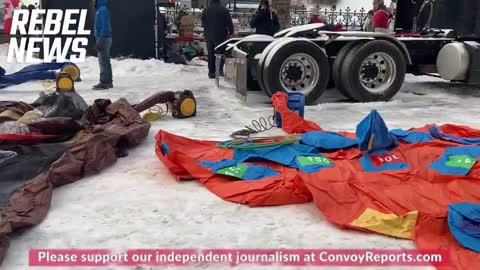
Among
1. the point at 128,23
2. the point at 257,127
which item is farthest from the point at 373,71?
the point at 128,23

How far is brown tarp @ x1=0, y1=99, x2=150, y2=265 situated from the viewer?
11.3 feet

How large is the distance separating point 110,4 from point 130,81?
138 inches

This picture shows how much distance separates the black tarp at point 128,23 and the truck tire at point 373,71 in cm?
754

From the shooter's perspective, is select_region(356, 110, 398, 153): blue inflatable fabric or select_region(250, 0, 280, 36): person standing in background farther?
select_region(250, 0, 280, 36): person standing in background

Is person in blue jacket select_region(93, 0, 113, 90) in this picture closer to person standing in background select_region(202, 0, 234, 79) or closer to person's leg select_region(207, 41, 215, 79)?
person standing in background select_region(202, 0, 234, 79)

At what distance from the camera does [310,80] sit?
8016mm

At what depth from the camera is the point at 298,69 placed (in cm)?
788

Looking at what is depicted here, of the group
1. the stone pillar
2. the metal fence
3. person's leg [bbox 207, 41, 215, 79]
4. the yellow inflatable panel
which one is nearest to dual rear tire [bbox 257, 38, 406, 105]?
person's leg [bbox 207, 41, 215, 79]

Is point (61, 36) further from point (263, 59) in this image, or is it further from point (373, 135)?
point (373, 135)

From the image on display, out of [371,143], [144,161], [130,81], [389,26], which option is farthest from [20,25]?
[371,143]

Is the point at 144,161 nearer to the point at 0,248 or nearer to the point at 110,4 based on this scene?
the point at 0,248

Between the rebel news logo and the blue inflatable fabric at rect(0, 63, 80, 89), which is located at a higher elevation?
the rebel news logo

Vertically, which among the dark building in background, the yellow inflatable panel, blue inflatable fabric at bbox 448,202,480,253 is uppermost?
the dark building in background

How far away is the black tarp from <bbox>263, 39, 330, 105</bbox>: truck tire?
23.7ft
